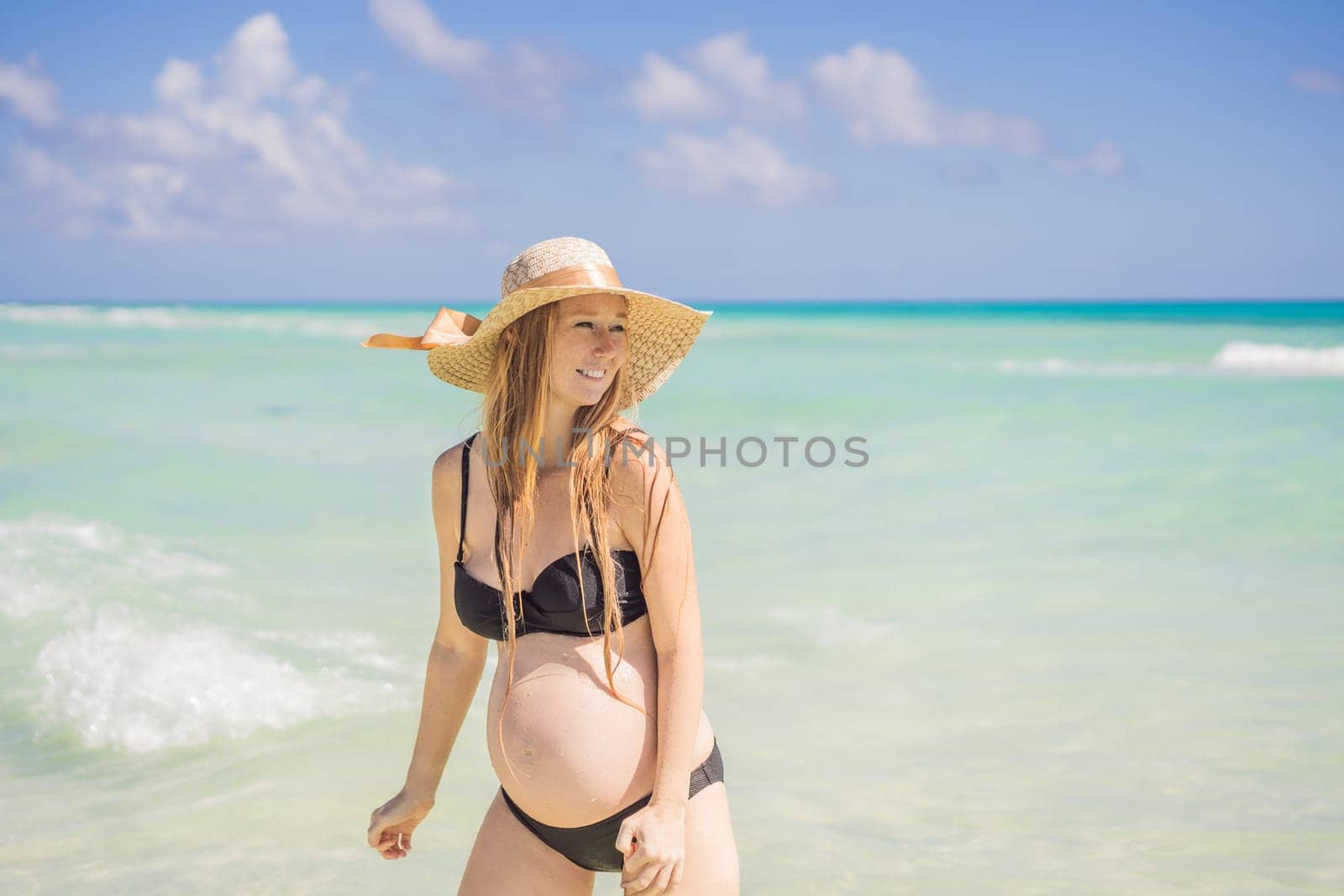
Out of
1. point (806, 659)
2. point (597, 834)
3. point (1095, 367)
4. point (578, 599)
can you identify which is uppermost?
point (1095, 367)

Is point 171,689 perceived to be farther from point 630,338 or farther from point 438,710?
point 630,338

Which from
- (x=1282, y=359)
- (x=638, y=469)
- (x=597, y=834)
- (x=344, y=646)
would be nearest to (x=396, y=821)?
(x=597, y=834)

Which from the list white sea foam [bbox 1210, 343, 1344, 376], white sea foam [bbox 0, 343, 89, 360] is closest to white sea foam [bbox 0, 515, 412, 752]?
white sea foam [bbox 0, 343, 89, 360]

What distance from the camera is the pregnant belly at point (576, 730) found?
205 cm

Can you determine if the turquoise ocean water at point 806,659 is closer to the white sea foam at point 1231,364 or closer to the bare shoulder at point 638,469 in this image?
the bare shoulder at point 638,469

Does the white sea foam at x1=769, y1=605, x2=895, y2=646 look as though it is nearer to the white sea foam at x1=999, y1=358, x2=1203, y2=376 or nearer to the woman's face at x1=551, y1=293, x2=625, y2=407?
the woman's face at x1=551, y1=293, x2=625, y2=407

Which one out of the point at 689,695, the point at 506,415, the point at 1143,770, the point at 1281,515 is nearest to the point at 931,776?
the point at 1143,770

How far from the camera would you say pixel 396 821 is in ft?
7.61

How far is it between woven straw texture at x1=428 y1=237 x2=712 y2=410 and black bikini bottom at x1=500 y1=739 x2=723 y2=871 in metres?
0.70

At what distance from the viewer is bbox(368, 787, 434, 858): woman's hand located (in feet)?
7.59

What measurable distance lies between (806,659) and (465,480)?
10.9ft

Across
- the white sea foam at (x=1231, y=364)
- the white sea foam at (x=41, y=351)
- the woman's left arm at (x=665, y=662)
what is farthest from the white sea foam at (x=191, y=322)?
the woman's left arm at (x=665, y=662)

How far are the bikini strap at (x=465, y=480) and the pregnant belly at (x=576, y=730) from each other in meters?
0.22

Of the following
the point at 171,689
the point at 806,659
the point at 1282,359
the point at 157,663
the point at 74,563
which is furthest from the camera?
the point at 1282,359
